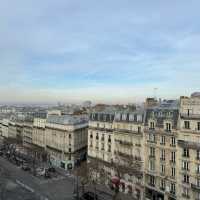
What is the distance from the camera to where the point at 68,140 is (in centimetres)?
10531

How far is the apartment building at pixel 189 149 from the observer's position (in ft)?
204

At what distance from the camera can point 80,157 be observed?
107 metres

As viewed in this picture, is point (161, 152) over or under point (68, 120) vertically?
under

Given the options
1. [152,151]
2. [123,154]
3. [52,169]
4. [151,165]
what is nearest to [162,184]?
[151,165]

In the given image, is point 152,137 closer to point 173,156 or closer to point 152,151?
point 152,151

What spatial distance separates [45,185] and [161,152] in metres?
34.3

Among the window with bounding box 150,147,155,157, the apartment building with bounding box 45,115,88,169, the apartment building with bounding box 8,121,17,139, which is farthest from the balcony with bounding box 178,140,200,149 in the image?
the apartment building with bounding box 8,121,17,139

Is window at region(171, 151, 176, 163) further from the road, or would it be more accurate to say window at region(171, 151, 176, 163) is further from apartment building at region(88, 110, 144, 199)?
the road

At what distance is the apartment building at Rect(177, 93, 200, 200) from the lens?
62156mm

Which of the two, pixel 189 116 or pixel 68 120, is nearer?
pixel 189 116

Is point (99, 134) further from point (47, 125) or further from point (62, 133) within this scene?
point (47, 125)

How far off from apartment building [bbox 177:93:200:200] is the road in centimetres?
2696

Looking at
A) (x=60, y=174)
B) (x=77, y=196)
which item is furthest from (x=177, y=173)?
(x=60, y=174)

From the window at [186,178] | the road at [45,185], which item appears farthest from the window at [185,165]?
the road at [45,185]
